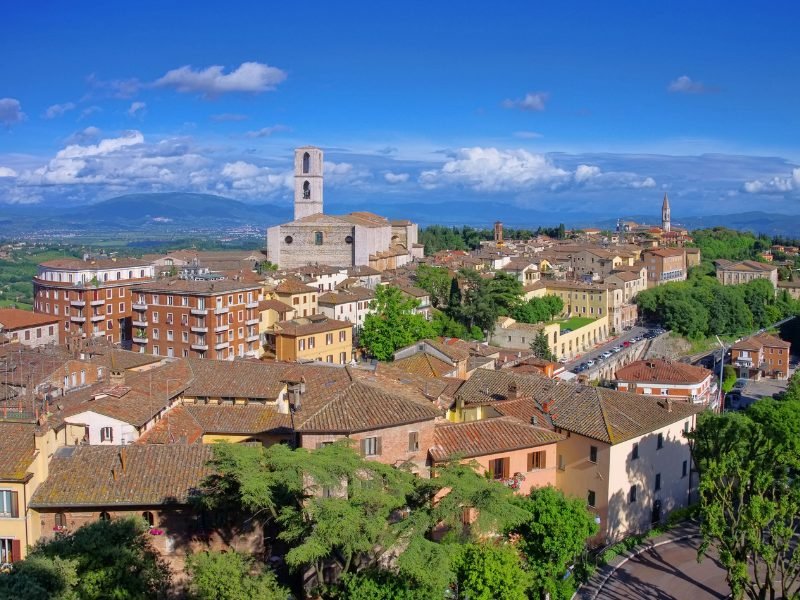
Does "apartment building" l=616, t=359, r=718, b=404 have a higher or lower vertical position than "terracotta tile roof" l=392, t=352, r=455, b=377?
lower

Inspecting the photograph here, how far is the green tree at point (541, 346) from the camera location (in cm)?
5788

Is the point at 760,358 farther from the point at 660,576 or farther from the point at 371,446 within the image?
the point at 371,446

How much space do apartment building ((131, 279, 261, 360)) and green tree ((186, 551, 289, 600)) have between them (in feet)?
95.6

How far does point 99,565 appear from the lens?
16234mm

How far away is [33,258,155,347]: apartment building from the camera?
2089 inches

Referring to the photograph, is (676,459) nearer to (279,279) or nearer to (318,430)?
(318,430)

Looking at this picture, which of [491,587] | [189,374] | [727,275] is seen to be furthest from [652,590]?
[727,275]

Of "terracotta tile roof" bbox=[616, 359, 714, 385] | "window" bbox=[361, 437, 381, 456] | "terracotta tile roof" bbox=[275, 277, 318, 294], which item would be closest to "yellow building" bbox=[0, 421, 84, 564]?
"window" bbox=[361, 437, 381, 456]

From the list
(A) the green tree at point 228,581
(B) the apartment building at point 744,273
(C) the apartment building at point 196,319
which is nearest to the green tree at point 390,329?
(C) the apartment building at point 196,319

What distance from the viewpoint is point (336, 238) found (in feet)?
273

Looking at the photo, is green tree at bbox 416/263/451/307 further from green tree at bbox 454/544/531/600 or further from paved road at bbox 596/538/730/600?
green tree at bbox 454/544/531/600

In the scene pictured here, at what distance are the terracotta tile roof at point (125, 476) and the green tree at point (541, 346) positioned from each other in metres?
39.4

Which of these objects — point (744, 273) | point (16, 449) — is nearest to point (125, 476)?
point (16, 449)

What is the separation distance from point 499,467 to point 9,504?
39.3 ft
